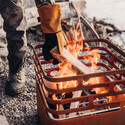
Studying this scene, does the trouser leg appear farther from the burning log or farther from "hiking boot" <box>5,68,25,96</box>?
the burning log

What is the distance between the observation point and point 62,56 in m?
2.00

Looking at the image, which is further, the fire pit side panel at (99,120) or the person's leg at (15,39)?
the person's leg at (15,39)

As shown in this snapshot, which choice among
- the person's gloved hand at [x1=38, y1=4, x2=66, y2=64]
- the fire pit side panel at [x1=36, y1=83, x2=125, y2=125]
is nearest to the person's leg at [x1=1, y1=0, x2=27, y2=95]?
the person's gloved hand at [x1=38, y1=4, x2=66, y2=64]

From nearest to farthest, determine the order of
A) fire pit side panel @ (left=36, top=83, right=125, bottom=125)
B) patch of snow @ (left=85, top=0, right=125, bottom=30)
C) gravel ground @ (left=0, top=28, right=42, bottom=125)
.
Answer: fire pit side panel @ (left=36, top=83, right=125, bottom=125)
gravel ground @ (left=0, top=28, right=42, bottom=125)
patch of snow @ (left=85, top=0, right=125, bottom=30)

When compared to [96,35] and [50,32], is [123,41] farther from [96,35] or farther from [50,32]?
[50,32]

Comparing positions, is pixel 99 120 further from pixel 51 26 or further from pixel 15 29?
pixel 15 29

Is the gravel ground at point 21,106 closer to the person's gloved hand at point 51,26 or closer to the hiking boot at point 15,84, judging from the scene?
the hiking boot at point 15,84

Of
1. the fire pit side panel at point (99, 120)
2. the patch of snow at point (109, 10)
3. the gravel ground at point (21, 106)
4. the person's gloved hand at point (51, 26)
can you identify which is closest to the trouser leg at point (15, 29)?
the gravel ground at point (21, 106)

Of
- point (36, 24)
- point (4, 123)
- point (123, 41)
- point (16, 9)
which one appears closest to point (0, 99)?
point (4, 123)

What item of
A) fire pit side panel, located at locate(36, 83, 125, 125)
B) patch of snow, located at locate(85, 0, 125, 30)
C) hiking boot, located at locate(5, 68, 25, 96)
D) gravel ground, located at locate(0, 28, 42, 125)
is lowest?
gravel ground, located at locate(0, 28, 42, 125)

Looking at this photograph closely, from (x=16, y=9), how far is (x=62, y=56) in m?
1.01

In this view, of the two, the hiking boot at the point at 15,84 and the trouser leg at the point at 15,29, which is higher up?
the trouser leg at the point at 15,29

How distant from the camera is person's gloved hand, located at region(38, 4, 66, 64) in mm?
1793

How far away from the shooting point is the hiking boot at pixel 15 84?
2775mm
